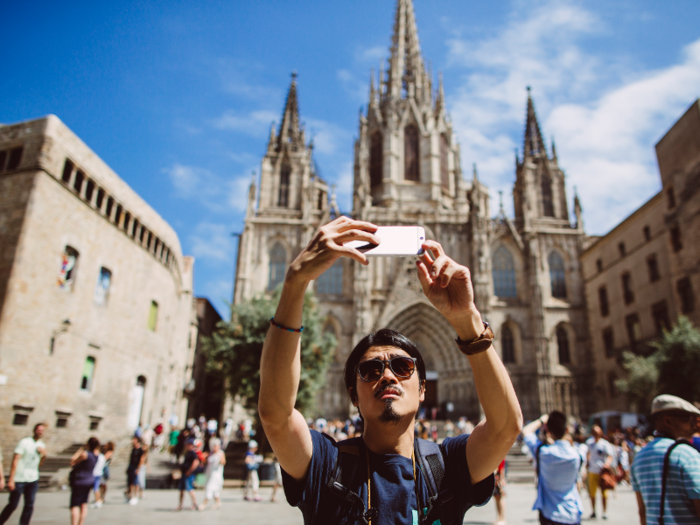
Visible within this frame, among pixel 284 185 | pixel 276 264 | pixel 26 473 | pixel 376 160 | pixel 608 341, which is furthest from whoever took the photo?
pixel 376 160

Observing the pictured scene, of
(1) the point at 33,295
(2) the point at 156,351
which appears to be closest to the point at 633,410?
(2) the point at 156,351

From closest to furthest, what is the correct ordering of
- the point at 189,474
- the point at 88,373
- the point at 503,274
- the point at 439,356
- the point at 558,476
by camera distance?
the point at 558,476
the point at 189,474
the point at 88,373
the point at 439,356
the point at 503,274

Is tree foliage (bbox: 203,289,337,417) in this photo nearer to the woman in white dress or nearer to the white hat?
the woman in white dress

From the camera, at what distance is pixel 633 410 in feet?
86.4

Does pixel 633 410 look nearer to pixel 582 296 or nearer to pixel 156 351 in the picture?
pixel 582 296

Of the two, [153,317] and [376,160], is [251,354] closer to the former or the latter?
[153,317]

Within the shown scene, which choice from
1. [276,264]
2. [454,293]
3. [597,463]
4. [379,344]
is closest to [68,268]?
[597,463]

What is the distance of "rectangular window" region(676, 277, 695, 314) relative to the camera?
22.2 metres

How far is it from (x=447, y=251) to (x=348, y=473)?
31.8m

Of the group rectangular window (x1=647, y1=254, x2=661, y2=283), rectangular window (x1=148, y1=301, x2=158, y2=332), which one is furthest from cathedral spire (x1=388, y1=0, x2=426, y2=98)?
rectangular window (x1=148, y1=301, x2=158, y2=332)

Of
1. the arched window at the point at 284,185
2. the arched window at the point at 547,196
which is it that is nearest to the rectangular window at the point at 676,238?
the arched window at the point at 547,196

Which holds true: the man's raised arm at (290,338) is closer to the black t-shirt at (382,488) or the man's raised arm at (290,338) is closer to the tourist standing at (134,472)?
the black t-shirt at (382,488)

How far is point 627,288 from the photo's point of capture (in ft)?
94.1

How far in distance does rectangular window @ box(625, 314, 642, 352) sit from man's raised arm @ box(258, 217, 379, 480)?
29927 mm
